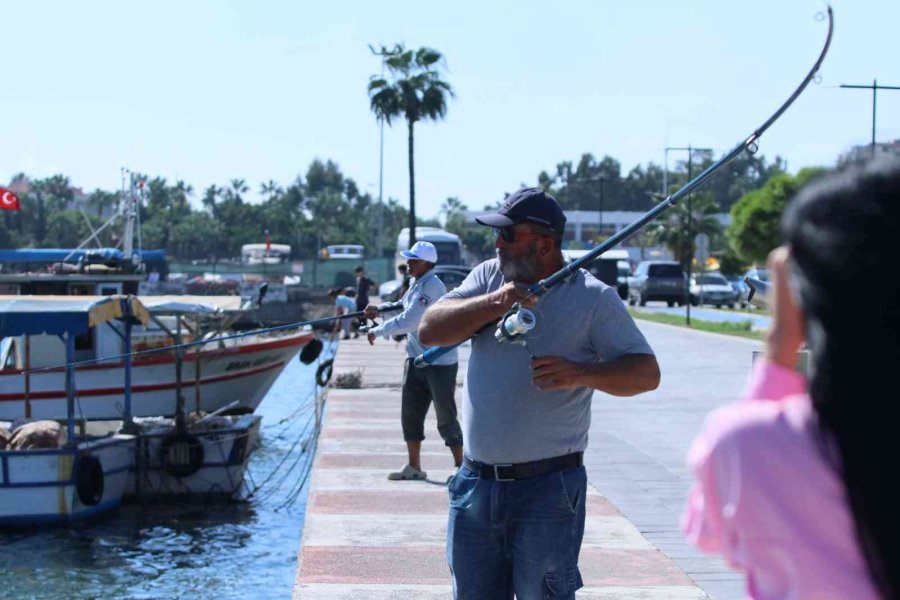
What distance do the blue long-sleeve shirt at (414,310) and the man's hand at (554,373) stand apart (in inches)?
190

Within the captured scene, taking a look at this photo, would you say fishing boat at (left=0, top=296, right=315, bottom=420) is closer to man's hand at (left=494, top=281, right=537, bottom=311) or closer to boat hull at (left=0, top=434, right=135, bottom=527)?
boat hull at (left=0, top=434, right=135, bottom=527)

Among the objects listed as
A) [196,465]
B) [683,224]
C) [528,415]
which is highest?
[683,224]

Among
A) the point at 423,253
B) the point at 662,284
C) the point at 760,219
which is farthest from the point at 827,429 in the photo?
the point at 662,284

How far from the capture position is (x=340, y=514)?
9586 mm

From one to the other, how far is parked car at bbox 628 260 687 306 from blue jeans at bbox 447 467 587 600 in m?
48.3

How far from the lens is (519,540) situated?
4.34 m

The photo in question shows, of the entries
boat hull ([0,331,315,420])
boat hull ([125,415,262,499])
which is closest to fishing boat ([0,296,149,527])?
boat hull ([125,415,262,499])

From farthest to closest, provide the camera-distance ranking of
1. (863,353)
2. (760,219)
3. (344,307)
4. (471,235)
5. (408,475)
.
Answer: (471,235)
(760,219)
(344,307)
(408,475)
(863,353)

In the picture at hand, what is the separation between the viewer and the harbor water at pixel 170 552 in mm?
11547

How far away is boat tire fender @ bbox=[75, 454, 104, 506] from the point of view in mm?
13422

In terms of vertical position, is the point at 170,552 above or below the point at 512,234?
below

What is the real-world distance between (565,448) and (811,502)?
2616mm

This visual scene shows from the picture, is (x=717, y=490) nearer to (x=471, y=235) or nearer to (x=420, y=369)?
(x=420, y=369)

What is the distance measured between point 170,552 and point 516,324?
966cm
